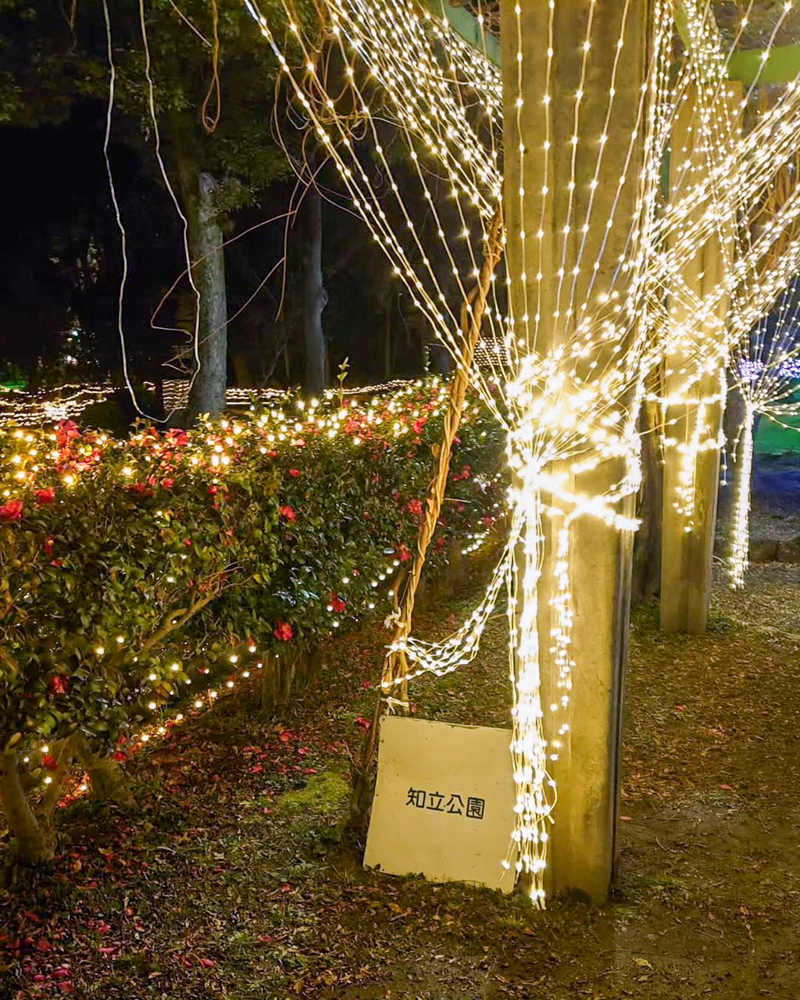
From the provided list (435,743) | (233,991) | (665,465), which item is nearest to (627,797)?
(435,743)

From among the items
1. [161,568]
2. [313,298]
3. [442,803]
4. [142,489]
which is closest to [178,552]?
[161,568]

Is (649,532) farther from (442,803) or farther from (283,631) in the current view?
(442,803)

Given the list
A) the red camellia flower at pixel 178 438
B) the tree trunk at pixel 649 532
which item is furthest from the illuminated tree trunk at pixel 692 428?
the red camellia flower at pixel 178 438

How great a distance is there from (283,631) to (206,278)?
7802 millimetres

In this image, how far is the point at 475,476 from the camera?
8477mm

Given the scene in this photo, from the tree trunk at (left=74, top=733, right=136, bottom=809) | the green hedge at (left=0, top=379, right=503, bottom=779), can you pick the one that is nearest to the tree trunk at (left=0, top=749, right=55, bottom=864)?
the green hedge at (left=0, top=379, right=503, bottom=779)

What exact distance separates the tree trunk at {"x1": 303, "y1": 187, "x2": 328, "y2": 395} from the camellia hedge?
8.70 metres

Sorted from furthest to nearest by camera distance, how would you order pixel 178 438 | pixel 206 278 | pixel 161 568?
pixel 206 278, pixel 178 438, pixel 161 568

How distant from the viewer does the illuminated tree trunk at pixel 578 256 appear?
3.15 meters

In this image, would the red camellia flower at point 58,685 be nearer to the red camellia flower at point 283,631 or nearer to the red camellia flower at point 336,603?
the red camellia flower at point 283,631

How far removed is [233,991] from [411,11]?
4449 mm

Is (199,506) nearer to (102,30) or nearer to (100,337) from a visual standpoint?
(102,30)

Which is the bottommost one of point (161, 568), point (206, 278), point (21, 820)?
point (21, 820)

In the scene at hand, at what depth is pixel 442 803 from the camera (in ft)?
12.4
